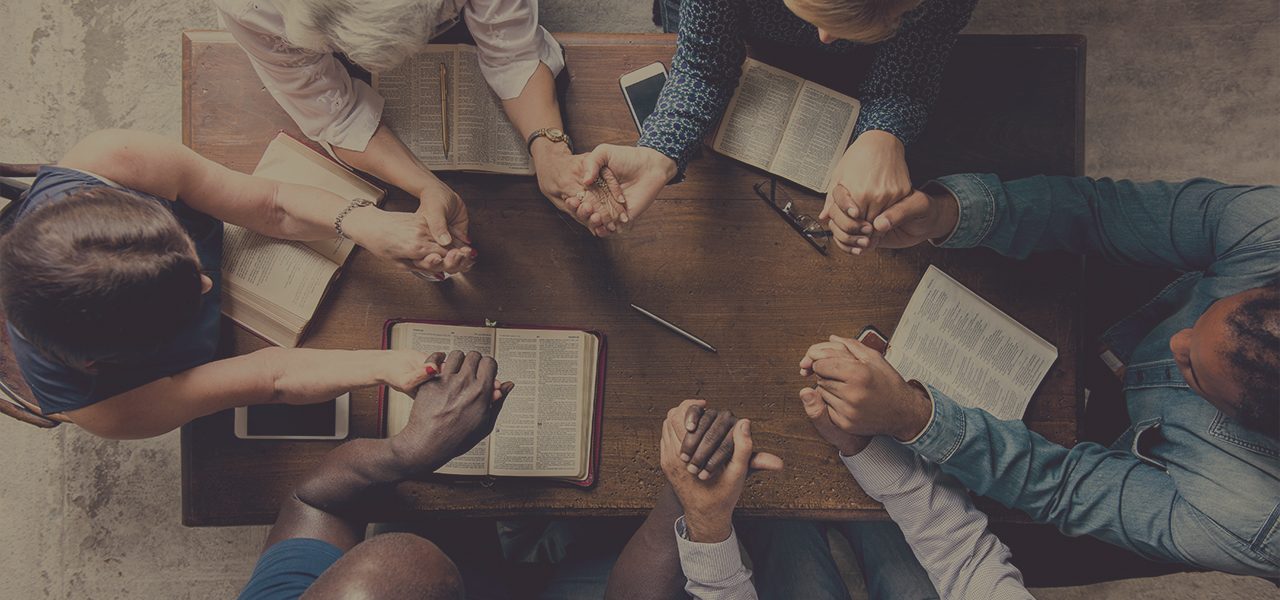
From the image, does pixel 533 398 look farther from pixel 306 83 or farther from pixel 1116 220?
pixel 1116 220

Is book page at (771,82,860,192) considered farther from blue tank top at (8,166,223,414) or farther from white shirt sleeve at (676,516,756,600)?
blue tank top at (8,166,223,414)

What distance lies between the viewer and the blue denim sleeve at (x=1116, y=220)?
1706 mm

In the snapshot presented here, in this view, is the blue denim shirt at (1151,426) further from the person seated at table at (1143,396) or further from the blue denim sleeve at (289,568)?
the blue denim sleeve at (289,568)

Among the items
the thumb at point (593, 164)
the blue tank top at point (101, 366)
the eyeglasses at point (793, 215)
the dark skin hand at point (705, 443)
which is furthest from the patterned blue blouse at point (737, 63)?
the blue tank top at point (101, 366)


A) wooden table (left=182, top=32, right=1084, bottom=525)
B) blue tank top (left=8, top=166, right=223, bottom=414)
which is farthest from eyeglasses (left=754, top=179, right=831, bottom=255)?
blue tank top (left=8, top=166, right=223, bottom=414)

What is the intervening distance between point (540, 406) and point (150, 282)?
873 millimetres

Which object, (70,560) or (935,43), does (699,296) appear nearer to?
(935,43)

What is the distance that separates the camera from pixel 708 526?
1.74m

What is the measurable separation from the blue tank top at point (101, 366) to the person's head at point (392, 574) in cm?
67

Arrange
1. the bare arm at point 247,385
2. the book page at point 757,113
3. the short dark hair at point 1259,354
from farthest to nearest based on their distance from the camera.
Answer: the book page at point 757,113
the bare arm at point 247,385
the short dark hair at point 1259,354

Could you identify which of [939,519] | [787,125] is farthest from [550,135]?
[939,519]

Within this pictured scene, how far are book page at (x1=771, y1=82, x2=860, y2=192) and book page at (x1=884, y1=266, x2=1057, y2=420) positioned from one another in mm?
379

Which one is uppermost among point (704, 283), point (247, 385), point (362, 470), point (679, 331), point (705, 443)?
point (704, 283)

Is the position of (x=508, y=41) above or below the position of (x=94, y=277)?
above
